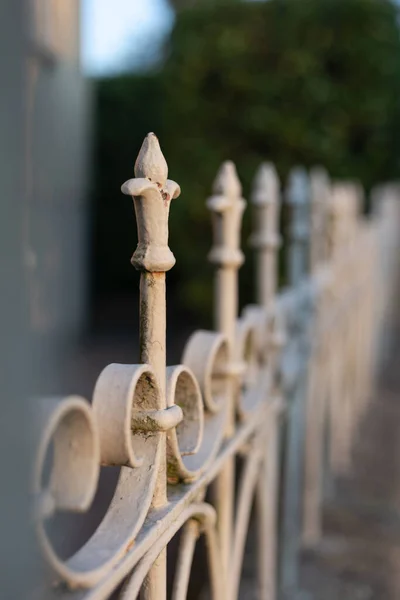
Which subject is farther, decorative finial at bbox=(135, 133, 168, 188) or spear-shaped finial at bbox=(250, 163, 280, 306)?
spear-shaped finial at bbox=(250, 163, 280, 306)

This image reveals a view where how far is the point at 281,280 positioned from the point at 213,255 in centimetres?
476

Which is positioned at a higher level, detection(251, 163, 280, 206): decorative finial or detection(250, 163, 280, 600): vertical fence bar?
detection(251, 163, 280, 206): decorative finial

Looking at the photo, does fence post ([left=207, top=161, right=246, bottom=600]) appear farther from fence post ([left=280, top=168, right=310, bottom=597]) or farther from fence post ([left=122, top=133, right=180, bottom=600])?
fence post ([left=280, top=168, right=310, bottom=597])

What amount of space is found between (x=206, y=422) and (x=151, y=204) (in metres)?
0.55

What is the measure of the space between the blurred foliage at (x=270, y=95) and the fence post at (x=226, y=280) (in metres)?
4.92

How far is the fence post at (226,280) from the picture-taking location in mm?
1645

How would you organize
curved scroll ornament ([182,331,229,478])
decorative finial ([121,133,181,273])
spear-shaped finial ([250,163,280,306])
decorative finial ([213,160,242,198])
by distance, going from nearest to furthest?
decorative finial ([121,133,181,273])
curved scroll ornament ([182,331,229,478])
decorative finial ([213,160,242,198])
spear-shaped finial ([250,163,280,306])

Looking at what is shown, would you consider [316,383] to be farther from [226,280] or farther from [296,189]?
[226,280]

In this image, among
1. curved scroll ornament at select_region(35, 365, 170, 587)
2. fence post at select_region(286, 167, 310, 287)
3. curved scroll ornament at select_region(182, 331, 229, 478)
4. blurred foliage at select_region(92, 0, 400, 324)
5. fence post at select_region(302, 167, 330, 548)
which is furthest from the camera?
blurred foliage at select_region(92, 0, 400, 324)

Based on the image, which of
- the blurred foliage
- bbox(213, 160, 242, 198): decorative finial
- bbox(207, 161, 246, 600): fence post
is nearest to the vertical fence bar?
bbox(207, 161, 246, 600): fence post

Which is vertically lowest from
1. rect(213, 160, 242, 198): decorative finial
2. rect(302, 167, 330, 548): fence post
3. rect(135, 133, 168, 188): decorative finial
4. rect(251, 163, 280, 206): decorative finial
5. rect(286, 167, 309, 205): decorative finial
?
rect(302, 167, 330, 548): fence post

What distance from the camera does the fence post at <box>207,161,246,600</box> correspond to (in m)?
1.64

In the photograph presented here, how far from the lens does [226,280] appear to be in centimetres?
175

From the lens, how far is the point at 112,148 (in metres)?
10.5
